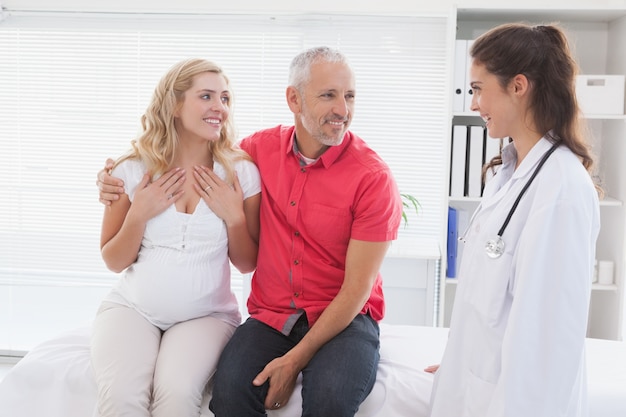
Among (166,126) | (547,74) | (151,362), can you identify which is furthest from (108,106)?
(547,74)

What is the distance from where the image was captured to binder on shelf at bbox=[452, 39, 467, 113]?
9.27ft

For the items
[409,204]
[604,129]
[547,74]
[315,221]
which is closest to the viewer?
[547,74]

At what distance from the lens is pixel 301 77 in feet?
6.52

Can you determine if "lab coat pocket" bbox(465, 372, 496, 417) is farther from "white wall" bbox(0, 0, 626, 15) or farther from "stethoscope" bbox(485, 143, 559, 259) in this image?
"white wall" bbox(0, 0, 626, 15)

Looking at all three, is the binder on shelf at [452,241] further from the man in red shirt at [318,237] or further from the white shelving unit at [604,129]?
the man in red shirt at [318,237]

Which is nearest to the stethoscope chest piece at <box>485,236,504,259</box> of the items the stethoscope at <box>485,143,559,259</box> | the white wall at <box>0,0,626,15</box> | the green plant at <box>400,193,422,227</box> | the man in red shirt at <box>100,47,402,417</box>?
the stethoscope at <box>485,143,559,259</box>

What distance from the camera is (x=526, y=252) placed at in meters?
1.33

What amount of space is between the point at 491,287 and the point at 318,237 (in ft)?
2.12

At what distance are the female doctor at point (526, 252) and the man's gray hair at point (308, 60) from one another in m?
0.51

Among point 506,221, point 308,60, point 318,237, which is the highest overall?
point 308,60

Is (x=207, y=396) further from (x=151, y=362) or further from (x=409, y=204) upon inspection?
(x=409, y=204)

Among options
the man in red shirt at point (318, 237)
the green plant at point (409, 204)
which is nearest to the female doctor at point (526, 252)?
the man in red shirt at point (318, 237)

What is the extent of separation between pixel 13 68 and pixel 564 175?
291cm

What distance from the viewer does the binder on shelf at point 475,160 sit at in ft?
9.35
